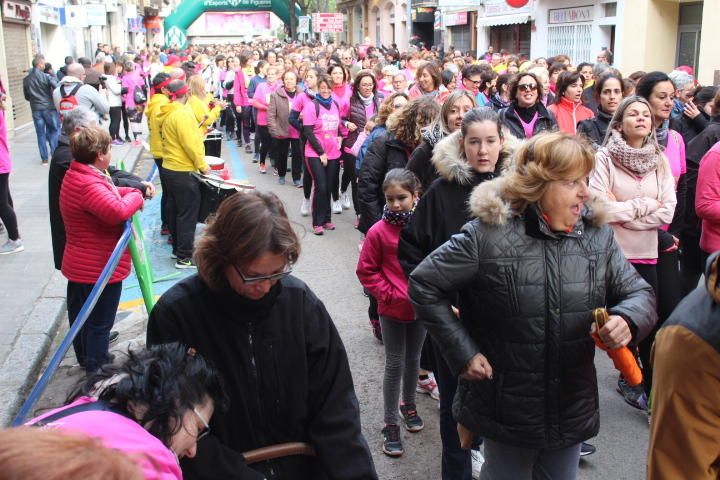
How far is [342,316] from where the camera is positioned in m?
6.83

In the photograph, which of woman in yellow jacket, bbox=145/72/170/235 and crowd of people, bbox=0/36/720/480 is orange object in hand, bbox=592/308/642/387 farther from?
woman in yellow jacket, bbox=145/72/170/235

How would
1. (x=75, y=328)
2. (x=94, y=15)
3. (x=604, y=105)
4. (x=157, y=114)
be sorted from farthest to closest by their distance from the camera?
(x=94, y=15), (x=157, y=114), (x=604, y=105), (x=75, y=328)

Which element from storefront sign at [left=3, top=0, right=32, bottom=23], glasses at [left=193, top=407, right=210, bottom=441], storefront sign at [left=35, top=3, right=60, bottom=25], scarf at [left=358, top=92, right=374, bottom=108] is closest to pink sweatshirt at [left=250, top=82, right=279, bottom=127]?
scarf at [left=358, top=92, right=374, bottom=108]

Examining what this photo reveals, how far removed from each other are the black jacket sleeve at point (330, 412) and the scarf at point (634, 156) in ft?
8.58

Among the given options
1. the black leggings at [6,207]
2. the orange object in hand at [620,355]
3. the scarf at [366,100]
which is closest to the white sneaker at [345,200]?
the scarf at [366,100]

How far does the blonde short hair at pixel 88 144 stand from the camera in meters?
4.95

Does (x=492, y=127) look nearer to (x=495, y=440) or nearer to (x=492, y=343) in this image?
(x=492, y=343)

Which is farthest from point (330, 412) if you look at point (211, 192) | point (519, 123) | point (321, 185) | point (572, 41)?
point (572, 41)

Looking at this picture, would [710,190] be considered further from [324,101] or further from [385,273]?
[324,101]

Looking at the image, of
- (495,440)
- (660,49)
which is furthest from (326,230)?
(660,49)

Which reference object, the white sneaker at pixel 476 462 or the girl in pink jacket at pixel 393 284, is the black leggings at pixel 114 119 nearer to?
the girl in pink jacket at pixel 393 284

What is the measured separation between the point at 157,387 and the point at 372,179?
3.82 meters

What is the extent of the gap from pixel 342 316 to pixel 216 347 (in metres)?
4.36

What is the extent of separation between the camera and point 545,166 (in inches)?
116
